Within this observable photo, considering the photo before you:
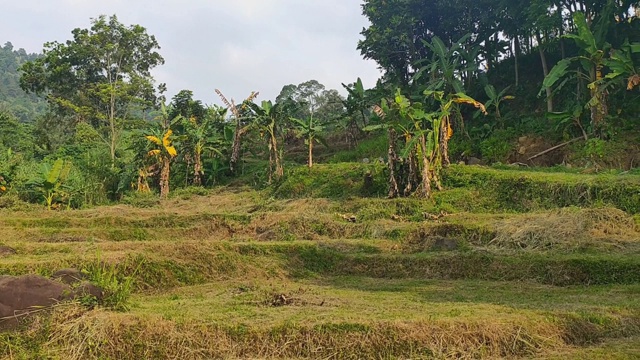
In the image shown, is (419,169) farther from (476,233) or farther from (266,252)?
(266,252)

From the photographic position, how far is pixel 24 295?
5.71 m

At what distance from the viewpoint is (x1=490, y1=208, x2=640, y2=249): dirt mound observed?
9.18 m

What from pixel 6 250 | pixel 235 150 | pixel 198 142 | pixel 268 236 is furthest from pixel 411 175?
pixel 235 150

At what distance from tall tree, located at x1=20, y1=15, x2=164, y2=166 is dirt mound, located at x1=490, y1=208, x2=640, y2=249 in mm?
21654

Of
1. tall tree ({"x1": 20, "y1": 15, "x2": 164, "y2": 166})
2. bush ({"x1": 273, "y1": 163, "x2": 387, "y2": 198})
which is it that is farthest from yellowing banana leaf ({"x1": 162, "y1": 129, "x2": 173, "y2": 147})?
tall tree ({"x1": 20, "y1": 15, "x2": 164, "y2": 166})

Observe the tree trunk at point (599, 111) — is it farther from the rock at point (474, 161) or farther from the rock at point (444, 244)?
Result: the rock at point (444, 244)

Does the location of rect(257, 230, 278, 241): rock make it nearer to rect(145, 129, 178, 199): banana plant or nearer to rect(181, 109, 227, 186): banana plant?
rect(145, 129, 178, 199): banana plant

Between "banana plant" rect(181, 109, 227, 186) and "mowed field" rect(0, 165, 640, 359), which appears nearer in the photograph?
"mowed field" rect(0, 165, 640, 359)

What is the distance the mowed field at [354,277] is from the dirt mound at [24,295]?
164mm

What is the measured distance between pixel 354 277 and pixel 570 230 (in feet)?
13.5

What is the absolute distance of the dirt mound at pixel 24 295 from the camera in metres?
5.51

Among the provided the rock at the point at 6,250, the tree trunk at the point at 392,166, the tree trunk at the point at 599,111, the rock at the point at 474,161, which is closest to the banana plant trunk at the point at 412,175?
the tree trunk at the point at 392,166

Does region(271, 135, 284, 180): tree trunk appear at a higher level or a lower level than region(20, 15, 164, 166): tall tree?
lower

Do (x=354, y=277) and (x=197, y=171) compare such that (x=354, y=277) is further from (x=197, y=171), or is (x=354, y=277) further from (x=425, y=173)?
(x=197, y=171)
